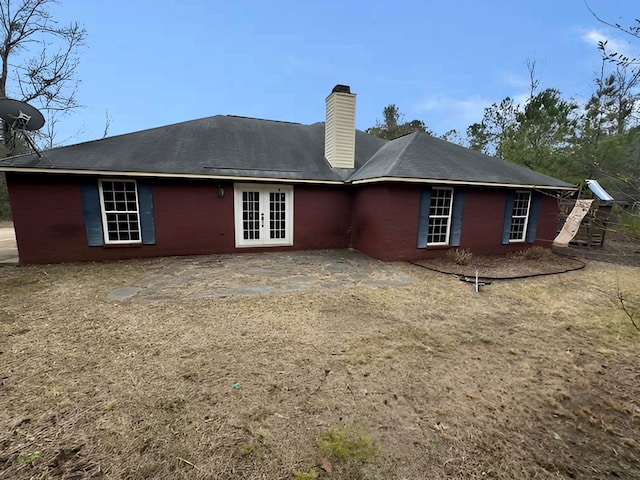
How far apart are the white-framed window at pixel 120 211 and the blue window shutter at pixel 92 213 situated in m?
0.09

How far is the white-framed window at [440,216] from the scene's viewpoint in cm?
823

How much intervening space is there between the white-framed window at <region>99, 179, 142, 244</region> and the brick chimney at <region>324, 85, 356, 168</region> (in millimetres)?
6212

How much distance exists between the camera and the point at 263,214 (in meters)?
8.91

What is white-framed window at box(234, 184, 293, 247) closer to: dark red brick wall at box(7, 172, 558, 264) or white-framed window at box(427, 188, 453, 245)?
dark red brick wall at box(7, 172, 558, 264)

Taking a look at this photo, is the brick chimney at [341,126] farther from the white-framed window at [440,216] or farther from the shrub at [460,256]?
the shrub at [460,256]

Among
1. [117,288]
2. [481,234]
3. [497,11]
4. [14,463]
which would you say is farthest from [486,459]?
[497,11]

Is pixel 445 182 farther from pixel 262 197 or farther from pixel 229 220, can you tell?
pixel 229 220

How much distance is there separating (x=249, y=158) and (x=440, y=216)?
618 cm

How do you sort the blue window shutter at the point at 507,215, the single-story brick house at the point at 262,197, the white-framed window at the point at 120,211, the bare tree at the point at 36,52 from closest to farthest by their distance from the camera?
the single-story brick house at the point at 262,197 < the white-framed window at the point at 120,211 < the blue window shutter at the point at 507,215 < the bare tree at the point at 36,52

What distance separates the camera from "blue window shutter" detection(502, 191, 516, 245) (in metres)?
8.80

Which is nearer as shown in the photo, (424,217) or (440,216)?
(424,217)

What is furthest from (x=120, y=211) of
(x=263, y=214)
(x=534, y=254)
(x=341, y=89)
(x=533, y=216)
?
(x=533, y=216)

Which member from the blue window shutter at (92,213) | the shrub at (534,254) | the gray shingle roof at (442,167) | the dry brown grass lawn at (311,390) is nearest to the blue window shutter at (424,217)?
the gray shingle roof at (442,167)

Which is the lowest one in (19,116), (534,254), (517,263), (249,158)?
(517,263)
